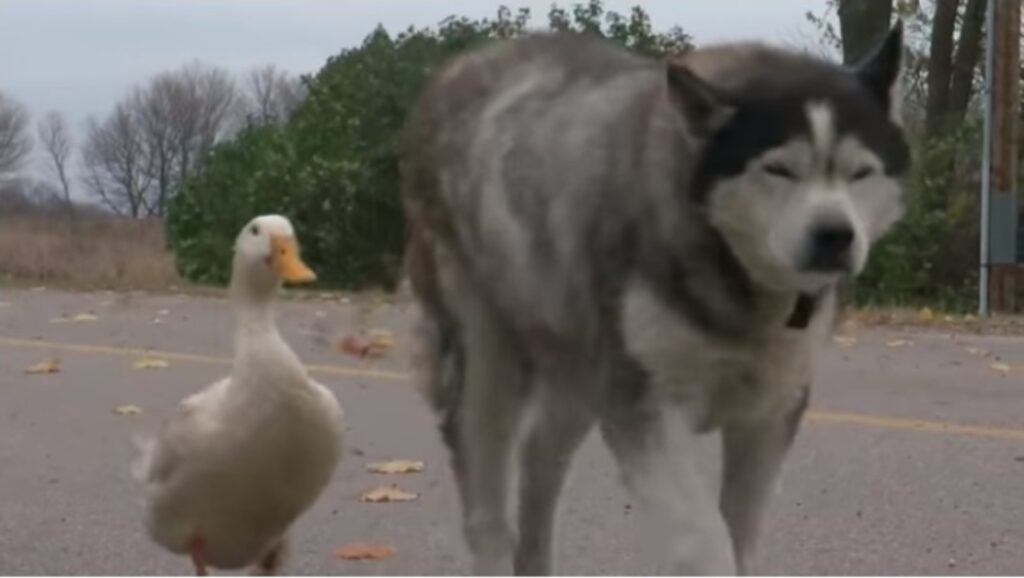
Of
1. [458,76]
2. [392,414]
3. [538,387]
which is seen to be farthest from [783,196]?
[392,414]

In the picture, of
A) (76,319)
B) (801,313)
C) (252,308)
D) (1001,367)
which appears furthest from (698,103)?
(76,319)

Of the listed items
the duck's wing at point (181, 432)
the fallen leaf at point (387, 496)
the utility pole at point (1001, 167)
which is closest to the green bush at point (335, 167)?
the utility pole at point (1001, 167)

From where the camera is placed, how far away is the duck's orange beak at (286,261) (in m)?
5.16

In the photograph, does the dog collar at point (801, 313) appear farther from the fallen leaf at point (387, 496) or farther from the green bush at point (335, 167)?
the green bush at point (335, 167)

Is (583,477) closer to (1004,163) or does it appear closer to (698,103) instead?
(698,103)

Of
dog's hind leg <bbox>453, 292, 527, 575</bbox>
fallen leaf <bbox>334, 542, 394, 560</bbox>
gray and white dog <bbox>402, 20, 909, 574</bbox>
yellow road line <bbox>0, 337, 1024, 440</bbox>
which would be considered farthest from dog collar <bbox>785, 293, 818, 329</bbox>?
fallen leaf <bbox>334, 542, 394, 560</bbox>

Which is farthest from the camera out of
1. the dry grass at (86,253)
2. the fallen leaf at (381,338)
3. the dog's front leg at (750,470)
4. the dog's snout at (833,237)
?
the dry grass at (86,253)

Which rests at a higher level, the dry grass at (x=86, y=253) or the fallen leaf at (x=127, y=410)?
the fallen leaf at (x=127, y=410)

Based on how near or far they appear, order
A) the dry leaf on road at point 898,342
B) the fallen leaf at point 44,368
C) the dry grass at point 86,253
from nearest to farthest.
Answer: the fallen leaf at point 44,368 < the dry leaf on road at point 898,342 < the dry grass at point 86,253

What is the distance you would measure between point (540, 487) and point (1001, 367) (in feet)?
23.4

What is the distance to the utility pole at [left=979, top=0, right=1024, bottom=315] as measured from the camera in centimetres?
2059

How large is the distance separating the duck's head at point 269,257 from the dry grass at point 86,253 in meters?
16.1

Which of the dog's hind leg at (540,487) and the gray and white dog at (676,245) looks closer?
the gray and white dog at (676,245)

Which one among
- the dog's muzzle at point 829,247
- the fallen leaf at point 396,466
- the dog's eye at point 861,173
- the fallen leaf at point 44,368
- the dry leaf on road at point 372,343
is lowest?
the fallen leaf at point 44,368
